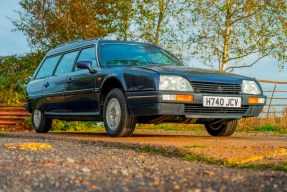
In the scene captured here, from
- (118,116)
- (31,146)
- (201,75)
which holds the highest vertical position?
(201,75)

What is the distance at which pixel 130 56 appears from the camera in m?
9.09

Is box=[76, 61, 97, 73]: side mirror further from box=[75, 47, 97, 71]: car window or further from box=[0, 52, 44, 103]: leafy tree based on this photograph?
box=[0, 52, 44, 103]: leafy tree

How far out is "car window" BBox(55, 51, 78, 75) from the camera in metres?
10.0

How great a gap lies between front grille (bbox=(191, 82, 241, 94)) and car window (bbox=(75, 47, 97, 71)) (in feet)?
6.48

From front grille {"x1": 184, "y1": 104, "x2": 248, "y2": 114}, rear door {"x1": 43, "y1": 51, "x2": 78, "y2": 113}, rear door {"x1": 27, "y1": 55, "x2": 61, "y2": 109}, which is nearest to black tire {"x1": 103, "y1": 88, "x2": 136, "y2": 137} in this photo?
front grille {"x1": 184, "y1": 104, "x2": 248, "y2": 114}

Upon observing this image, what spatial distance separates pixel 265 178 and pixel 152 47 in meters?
5.86

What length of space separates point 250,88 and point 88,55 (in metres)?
2.79

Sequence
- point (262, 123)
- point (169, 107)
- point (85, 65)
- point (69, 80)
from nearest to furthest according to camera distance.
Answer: point (169, 107) → point (85, 65) → point (69, 80) → point (262, 123)

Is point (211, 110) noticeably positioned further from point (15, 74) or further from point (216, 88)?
point (15, 74)

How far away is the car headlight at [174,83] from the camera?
7.65 m

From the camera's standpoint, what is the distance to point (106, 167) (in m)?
5.06

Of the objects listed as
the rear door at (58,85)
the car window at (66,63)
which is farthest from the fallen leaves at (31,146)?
the car window at (66,63)

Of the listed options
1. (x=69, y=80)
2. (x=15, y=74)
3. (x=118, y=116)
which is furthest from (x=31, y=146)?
(x=15, y=74)

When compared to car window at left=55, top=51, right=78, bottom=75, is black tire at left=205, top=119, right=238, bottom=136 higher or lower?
lower
